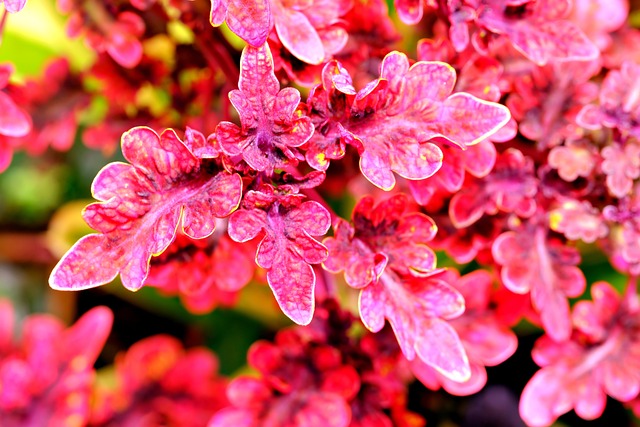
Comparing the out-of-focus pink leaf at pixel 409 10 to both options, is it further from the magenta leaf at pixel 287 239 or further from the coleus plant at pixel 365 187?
the magenta leaf at pixel 287 239

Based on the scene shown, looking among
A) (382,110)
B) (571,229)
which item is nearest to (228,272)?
(382,110)

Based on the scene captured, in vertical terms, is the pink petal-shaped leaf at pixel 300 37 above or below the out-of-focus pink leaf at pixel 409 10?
above

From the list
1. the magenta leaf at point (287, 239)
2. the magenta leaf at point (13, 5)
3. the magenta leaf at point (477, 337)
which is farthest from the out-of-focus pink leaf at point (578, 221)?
the magenta leaf at point (13, 5)

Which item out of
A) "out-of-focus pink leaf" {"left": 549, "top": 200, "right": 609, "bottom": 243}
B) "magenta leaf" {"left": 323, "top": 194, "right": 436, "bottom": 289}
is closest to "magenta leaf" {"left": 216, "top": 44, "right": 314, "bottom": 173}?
"magenta leaf" {"left": 323, "top": 194, "right": 436, "bottom": 289}

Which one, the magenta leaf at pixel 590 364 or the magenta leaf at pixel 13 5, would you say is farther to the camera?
the magenta leaf at pixel 590 364

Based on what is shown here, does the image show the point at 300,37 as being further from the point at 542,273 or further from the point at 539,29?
the point at 542,273

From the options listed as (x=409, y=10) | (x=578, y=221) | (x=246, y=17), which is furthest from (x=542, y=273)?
(x=246, y=17)
